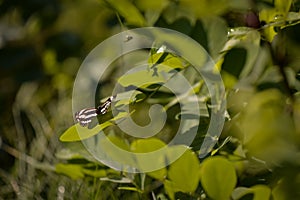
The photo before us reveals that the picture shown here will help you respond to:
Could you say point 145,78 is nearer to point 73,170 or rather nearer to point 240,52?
point 240,52

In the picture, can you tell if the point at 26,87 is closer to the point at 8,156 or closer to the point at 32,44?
the point at 32,44

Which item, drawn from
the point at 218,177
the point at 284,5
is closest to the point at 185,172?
the point at 218,177

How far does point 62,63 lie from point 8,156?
219 millimetres

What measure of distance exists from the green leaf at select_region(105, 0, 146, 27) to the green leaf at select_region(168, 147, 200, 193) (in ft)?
0.49

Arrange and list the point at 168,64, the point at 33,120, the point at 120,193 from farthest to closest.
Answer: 1. the point at 33,120
2. the point at 120,193
3. the point at 168,64

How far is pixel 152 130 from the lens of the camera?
1.99ft

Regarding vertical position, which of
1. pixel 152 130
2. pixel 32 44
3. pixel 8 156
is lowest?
pixel 8 156

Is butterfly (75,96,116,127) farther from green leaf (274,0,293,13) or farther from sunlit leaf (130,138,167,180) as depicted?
green leaf (274,0,293,13)

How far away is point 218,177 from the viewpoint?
1.54 ft

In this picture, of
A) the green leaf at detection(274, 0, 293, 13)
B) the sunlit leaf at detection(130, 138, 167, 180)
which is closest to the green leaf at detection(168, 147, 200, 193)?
the sunlit leaf at detection(130, 138, 167, 180)

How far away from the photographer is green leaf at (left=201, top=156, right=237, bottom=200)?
1.50 feet

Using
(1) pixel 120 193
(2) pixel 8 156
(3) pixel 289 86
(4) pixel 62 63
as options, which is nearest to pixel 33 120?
(2) pixel 8 156

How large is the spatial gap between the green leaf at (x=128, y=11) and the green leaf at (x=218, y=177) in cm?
19

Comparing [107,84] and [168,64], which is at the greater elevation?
[168,64]
